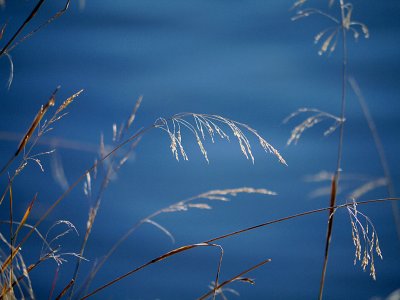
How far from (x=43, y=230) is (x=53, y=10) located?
2.67 feet

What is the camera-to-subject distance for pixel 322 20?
65.4 inches

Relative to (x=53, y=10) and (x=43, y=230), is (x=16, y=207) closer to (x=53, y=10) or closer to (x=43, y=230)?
(x=43, y=230)

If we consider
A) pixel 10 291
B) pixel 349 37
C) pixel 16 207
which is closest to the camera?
pixel 10 291

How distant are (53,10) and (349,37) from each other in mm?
1049

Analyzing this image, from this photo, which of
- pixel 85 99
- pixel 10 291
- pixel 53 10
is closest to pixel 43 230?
pixel 85 99

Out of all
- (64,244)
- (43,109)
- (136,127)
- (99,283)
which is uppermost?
Answer: (43,109)

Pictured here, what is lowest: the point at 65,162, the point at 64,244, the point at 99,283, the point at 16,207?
the point at 99,283

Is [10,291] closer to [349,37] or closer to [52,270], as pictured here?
[52,270]

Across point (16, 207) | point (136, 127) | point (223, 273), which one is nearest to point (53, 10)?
point (136, 127)

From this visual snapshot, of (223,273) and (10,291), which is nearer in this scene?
(10,291)

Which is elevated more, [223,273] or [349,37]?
[349,37]

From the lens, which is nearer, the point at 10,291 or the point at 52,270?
the point at 10,291

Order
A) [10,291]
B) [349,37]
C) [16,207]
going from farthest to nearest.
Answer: [16,207], [349,37], [10,291]

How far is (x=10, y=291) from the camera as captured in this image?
2.10 ft
